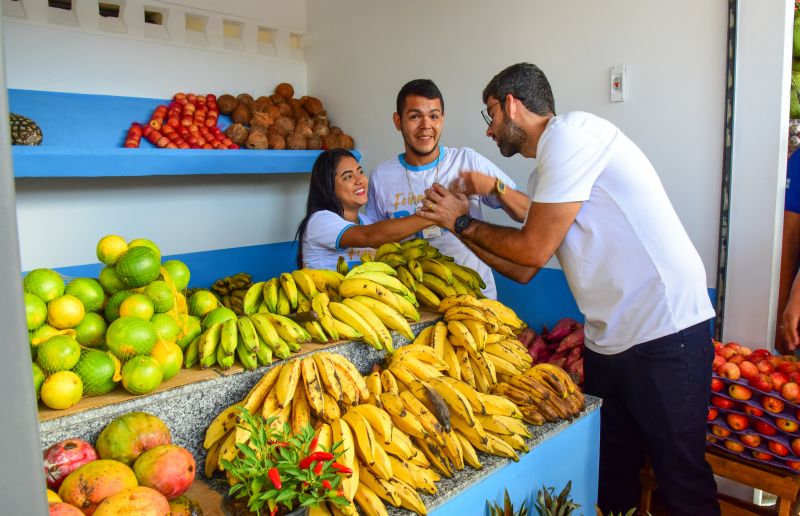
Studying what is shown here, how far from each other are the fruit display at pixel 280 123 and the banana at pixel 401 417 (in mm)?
3638

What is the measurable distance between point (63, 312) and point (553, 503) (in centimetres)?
158

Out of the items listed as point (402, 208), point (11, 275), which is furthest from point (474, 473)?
point (402, 208)

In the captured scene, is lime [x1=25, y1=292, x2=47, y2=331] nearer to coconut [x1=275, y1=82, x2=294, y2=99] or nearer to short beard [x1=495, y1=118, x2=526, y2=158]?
short beard [x1=495, y1=118, x2=526, y2=158]

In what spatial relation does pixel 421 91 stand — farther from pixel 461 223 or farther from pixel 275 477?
pixel 275 477

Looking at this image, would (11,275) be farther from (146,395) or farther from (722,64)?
(722,64)

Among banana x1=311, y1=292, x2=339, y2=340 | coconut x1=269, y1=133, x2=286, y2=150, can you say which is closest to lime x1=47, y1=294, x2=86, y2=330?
banana x1=311, y1=292, x2=339, y2=340

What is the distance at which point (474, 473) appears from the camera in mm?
1720

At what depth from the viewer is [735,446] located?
2.59 meters

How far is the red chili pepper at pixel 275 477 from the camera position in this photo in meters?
1.29

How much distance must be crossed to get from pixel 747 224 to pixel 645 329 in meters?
1.34

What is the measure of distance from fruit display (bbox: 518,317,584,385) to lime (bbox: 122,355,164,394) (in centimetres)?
236

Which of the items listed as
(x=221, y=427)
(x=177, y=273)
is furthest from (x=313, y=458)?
(x=177, y=273)

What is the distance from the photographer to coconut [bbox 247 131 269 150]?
493 cm

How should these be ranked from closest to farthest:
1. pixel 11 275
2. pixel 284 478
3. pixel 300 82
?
pixel 11 275 < pixel 284 478 < pixel 300 82
